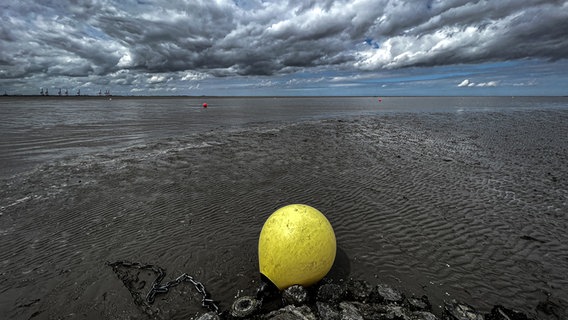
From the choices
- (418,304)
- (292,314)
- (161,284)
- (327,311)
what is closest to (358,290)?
(327,311)

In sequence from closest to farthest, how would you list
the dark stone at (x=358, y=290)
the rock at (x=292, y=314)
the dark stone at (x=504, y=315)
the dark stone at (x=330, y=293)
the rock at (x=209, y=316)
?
the rock at (x=292, y=314)
the rock at (x=209, y=316)
the dark stone at (x=504, y=315)
the dark stone at (x=330, y=293)
the dark stone at (x=358, y=290)

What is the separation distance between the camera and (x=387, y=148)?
14703 millimetres

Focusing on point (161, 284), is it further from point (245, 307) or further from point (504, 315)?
point (504, 315)

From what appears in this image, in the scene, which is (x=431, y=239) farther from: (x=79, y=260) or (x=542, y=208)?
(x=79, y=260)

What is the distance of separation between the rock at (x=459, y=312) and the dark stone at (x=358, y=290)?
103cm

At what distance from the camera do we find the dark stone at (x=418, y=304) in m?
3.73

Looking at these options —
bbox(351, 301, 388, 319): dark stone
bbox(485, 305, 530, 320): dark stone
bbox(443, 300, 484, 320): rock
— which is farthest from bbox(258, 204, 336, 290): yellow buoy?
bbox(485, 305, 530, 320): dark stone

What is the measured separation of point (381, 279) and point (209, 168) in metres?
7.95

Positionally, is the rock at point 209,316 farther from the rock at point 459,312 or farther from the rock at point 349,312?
the rock at point 459,312

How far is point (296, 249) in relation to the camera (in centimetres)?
380

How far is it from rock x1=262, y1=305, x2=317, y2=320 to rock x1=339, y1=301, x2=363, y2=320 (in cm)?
40

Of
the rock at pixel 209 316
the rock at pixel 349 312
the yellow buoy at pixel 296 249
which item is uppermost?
the yellow buoy at pixel 296 249

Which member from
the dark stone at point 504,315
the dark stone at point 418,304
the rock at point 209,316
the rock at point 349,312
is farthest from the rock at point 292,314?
the dark stone at point 504,315

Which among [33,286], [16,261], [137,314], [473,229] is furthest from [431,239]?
[16,261]
